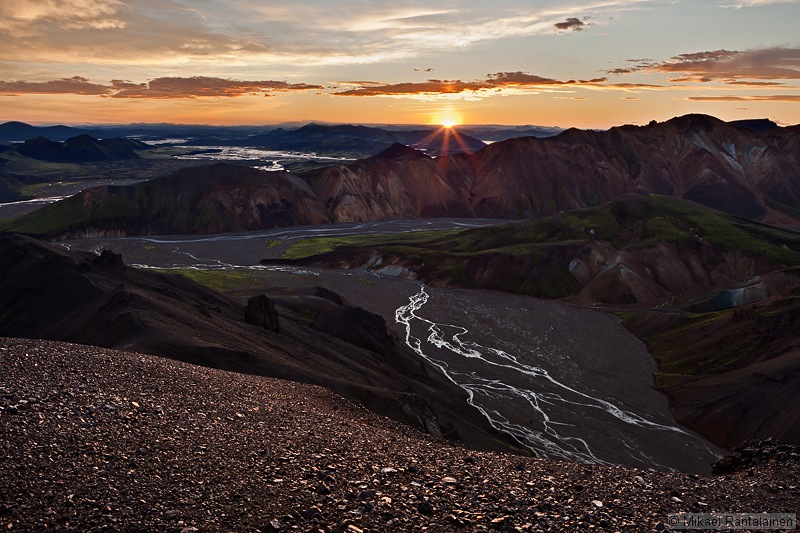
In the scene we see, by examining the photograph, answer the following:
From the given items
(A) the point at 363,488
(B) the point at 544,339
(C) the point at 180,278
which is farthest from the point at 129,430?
(B) the point at 544,339

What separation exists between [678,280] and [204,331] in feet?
394

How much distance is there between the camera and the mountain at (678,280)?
73.7m

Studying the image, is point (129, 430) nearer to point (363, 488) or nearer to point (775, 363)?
point (363, 488)

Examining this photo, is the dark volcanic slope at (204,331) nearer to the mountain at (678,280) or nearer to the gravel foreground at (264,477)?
the gravel foreground at (264,477)

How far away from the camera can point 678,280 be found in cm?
13762

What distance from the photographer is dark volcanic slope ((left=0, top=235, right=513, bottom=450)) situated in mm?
42500

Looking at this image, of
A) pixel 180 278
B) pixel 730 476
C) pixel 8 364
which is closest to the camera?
pixel 730 476

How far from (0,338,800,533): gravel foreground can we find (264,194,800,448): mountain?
179ft

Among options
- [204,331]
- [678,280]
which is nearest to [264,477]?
[204,331]

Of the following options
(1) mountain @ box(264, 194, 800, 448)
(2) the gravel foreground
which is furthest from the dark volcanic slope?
(1) mountain @ box(264, 194, 800, 448)

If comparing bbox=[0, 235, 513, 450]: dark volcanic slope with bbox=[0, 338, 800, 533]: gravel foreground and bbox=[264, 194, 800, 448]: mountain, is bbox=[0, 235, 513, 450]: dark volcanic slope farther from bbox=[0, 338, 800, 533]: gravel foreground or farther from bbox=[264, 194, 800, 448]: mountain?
bbox=[264, 194, 800, 448]: mountain

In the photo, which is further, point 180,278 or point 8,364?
point 180,278

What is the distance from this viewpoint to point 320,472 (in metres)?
19.9

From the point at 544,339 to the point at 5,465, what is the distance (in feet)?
315
